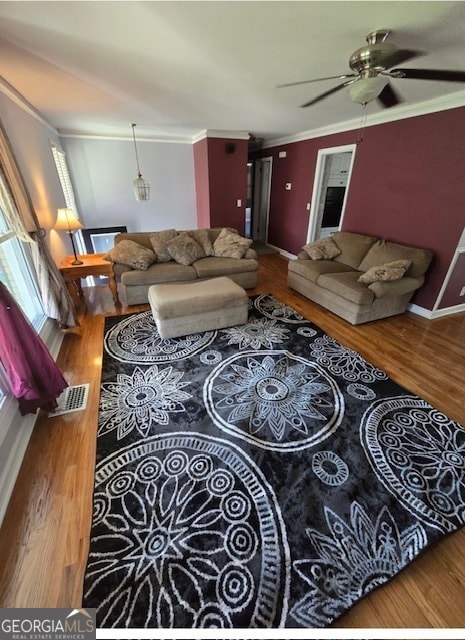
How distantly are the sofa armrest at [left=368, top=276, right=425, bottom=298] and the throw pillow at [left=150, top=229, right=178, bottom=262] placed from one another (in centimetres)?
278

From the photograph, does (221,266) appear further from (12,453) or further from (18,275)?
(12,453)

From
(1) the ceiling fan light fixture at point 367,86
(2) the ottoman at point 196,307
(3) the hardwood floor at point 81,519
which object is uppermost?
(1) the ceiling fan light fixture at point 367,86

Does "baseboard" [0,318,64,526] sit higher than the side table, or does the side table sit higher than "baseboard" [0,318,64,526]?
the side table

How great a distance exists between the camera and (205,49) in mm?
1888

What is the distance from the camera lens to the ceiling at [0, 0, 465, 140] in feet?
4.80

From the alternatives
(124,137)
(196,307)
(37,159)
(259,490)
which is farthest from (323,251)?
(124,137)

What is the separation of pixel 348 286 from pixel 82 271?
128 inches

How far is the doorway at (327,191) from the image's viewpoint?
476 cm

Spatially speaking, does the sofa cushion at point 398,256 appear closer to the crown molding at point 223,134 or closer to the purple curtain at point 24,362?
the crown molding at point 223,134

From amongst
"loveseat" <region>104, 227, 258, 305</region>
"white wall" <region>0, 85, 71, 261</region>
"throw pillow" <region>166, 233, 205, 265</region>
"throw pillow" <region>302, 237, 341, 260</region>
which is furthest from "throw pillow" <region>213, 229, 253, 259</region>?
"white wall" <region>0, 85, 71, 261</region>

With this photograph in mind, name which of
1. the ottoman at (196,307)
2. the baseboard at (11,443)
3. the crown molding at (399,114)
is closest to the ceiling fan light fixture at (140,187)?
the crown molding at (399,114)

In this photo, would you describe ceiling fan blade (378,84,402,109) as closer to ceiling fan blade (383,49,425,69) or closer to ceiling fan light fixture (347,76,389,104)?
ceiling fan blade (383,49,425,69)

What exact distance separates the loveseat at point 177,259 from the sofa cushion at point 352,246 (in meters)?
1.33

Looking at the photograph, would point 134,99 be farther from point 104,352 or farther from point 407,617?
point 407,617
